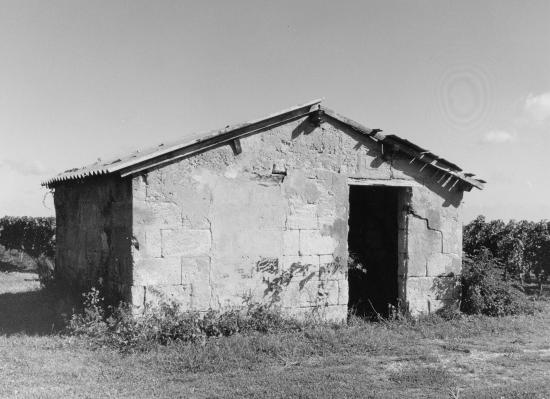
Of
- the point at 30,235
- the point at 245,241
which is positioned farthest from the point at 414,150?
the point at 30,235

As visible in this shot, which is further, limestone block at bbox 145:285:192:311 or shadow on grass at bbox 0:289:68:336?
shadow on grass at bbox 0:289:68:336

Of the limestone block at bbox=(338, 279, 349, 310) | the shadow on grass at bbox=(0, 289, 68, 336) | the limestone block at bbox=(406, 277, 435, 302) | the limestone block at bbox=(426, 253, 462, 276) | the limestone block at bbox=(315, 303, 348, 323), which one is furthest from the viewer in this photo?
the limestone block at bbox=(426, 253, 462, 276)

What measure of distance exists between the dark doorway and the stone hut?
0.07 m

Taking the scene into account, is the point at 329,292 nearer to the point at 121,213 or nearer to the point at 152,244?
the point at 152,244

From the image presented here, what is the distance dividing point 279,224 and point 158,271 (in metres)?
2.21

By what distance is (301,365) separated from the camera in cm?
709

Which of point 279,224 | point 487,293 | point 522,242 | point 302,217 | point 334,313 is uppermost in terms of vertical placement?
point 302,217

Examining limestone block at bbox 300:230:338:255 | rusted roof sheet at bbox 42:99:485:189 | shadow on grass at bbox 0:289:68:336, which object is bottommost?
shadow on grass at bbox 0:289:68:336

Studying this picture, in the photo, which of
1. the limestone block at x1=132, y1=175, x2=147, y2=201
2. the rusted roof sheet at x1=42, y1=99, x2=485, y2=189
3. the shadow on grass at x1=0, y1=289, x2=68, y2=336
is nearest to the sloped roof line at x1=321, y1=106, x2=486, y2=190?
the rusted roof sheet at x1=42, y1=99, x2=485, y2=189

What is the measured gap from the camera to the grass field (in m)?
5.98

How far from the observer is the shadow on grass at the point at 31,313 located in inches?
355

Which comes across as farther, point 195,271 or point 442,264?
point 442,264

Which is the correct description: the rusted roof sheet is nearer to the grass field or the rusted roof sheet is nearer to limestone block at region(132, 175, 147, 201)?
limestone block at region(132, 175, 147, 201)

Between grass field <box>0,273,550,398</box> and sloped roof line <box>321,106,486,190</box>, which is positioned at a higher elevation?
sloped roof line <box>321,106,486,190</box>
